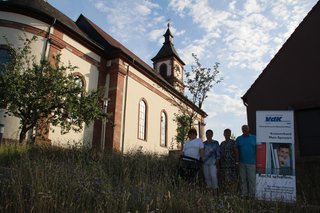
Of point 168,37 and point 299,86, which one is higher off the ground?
point 168,37

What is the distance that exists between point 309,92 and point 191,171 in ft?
27.7

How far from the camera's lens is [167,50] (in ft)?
131

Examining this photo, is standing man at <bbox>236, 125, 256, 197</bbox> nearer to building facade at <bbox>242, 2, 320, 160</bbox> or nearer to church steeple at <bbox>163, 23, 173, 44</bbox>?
building facade at <bbox>242, 2, 320, 160</bbox>

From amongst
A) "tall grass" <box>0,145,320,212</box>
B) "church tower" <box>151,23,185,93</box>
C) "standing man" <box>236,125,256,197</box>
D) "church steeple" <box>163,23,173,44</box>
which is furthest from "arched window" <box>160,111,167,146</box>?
"tall grass" <box>0,145,320,212</box>

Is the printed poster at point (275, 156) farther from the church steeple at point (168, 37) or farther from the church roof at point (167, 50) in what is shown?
the church steeple at point (168, 37)

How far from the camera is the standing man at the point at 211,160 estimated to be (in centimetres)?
764

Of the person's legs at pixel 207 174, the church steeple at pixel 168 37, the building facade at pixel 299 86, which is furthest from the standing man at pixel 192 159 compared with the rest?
the church steeple at pixel 168 37

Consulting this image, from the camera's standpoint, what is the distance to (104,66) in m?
22.4

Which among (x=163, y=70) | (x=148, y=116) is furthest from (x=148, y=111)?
(x=163, y=70)

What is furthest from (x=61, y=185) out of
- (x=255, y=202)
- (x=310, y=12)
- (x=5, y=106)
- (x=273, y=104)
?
(x=310, y=12)

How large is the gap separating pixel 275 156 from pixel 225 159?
49.2 inches

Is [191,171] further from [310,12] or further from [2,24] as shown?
[2,24]

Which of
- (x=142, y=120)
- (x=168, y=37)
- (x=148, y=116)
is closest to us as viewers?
(x=142, y=120)

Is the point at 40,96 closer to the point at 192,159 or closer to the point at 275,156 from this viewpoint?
the point at 192,159
